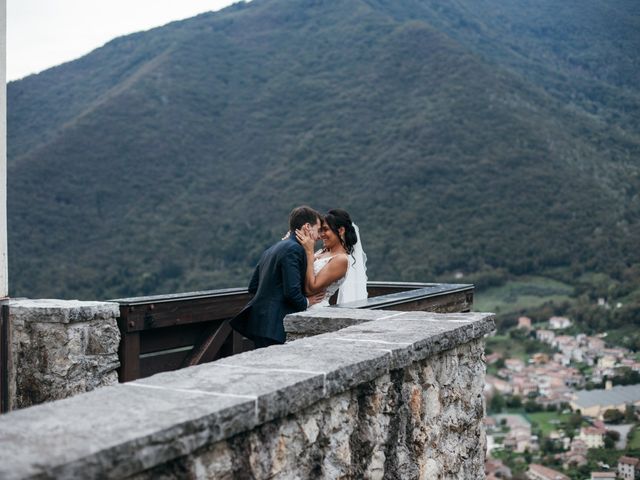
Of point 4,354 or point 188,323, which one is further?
point 188,323

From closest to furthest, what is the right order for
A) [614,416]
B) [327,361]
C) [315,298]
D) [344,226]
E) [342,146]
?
1. [327,361]
2. [315,298]
3. [344,226]
4. [614,416]
5. [342,146]

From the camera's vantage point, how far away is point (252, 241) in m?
45.8

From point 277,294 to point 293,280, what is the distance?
151 millimetres

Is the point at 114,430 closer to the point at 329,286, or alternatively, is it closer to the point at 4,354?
the point at 4,354

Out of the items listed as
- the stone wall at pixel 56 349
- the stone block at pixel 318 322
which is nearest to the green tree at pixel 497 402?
the stone wall at pixel 56 349

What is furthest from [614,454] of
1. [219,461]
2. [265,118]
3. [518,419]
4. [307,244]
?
[265,118]

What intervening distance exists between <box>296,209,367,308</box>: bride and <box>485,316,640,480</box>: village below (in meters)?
15.9

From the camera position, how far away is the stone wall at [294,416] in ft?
4.93

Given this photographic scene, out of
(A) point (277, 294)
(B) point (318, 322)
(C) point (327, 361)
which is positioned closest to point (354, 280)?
(A) point (277, 294)

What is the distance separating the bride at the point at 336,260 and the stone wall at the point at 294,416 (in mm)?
988

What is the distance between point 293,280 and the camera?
3939 millimetres

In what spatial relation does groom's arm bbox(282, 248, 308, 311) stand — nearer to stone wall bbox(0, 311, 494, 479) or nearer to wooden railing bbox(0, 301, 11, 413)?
stone wall bbox(0, 311, 494, 479)

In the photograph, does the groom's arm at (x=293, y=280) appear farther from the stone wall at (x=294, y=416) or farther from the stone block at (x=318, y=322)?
the stone wall at (x=294, y=416)

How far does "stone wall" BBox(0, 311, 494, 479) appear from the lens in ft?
4.93
